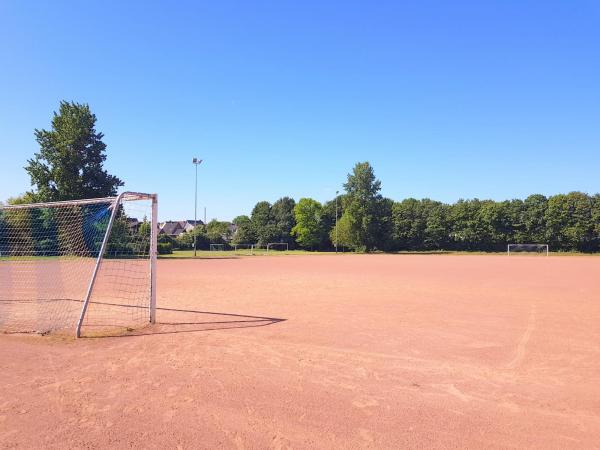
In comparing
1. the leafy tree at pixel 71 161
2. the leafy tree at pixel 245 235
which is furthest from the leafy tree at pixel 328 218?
the leafy tree at pixel 71 161

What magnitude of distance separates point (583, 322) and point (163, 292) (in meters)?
12.8

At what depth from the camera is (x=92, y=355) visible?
21.5 ft

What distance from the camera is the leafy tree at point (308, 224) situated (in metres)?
83.1

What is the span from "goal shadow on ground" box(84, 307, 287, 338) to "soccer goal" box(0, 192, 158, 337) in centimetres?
44

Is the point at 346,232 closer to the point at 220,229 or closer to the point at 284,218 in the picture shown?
the point at 284,218

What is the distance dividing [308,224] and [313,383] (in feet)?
258

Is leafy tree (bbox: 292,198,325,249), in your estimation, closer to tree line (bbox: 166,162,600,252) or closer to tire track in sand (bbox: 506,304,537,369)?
tree line (bbox: 166,162,600,252)

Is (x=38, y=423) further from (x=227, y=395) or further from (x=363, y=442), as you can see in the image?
(x=363, y=442)

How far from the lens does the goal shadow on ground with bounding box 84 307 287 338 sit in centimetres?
828

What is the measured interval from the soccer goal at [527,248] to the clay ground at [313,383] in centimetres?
6465

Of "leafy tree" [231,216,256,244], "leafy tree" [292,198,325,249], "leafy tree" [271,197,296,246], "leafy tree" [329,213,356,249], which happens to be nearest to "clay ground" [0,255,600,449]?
"leafy tree" [329,213,356,249]

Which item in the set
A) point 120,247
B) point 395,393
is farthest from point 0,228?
point 395,393

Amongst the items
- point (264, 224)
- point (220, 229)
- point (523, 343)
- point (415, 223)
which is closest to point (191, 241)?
point (264, 224)

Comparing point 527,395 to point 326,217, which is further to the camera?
point 326,217
